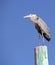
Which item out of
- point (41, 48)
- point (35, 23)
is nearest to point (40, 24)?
point (35, 23)

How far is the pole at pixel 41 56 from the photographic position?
3082mm

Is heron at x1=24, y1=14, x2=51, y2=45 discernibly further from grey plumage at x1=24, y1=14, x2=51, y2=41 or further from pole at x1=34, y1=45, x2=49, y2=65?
pole at x1=34, y1=45, x2=49, y2=65

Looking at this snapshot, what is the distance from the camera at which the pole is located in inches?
121

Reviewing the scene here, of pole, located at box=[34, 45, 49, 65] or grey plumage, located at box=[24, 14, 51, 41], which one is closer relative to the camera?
pole, located at box=[34, 45, 49, 65]

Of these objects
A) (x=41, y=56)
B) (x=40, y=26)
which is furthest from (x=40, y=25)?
(x=41, y=56)

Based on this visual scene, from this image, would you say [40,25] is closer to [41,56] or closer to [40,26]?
[40,26]

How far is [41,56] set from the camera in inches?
124

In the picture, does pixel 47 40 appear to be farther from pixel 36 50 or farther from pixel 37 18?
pixel 36 50

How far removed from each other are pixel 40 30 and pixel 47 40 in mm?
490

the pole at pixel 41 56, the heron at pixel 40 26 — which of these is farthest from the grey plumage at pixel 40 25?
the pole at pixel 41 56

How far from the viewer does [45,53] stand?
317 cm

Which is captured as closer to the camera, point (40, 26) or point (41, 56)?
point (41, 56)

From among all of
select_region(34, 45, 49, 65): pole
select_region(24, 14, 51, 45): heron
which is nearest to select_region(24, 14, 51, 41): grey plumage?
select_region(24, 14, 51, 45): heron

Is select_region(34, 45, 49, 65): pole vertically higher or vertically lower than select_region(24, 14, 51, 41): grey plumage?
lower
